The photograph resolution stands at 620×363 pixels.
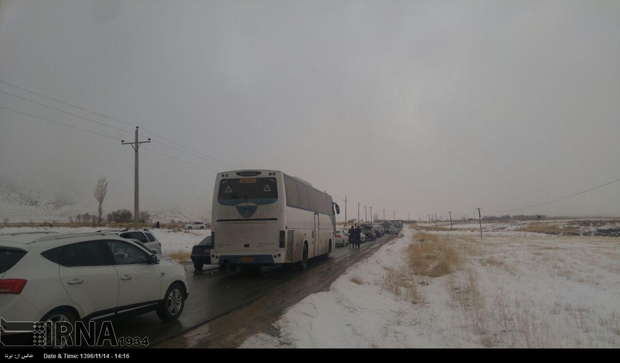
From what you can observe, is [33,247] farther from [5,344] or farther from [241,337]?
[241,337]

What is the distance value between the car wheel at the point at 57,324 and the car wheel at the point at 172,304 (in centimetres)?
211

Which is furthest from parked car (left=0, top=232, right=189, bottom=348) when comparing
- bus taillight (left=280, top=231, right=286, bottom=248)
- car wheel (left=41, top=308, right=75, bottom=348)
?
bus taillight (left=280, top=231, right=286, bottom=248)

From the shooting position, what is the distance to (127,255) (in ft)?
22.5

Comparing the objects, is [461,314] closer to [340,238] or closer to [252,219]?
[252,219]

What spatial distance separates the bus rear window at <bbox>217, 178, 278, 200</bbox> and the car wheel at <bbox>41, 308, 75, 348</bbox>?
900 centimetres

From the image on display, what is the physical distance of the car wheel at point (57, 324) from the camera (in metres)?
4.95

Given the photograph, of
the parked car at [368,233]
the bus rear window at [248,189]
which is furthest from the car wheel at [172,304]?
the parked car at [368,233]

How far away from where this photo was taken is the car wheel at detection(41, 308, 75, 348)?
195 inches

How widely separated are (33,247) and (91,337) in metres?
1.56

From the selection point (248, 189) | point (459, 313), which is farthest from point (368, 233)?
point (459, 313)

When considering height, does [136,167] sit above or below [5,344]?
above

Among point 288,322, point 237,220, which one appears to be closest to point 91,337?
point 288,322

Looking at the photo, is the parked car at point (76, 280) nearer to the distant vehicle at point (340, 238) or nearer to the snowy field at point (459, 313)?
the snowy field at point (459, 313)

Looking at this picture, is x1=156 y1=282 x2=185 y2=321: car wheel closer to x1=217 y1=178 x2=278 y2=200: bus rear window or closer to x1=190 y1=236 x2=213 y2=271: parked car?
x1=217 y1=178 x2=278 y2=200: bus rear window
